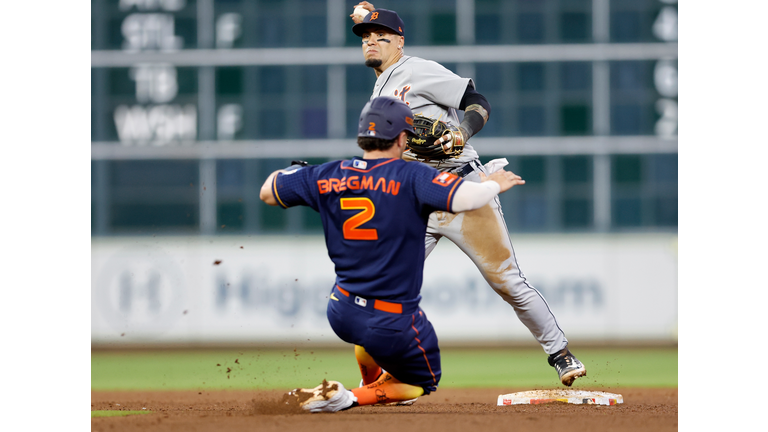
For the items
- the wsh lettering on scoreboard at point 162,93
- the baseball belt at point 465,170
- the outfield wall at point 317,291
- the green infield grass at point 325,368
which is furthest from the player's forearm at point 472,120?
the wsh lettering on scoreboard at point 162,93

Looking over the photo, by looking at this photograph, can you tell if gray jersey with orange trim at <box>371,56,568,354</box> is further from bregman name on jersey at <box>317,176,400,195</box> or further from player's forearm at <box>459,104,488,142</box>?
bregman name on jersey at <box>317,176,400,195</box>

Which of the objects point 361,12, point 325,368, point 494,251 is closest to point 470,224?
point 494,251

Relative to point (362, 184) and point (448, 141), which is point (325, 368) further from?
point (362, 184)

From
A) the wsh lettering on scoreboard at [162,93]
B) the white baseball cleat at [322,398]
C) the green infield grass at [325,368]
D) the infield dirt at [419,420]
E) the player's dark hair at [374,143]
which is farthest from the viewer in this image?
the wsh lettering on scoreboard at [162,93]

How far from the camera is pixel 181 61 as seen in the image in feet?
40.6

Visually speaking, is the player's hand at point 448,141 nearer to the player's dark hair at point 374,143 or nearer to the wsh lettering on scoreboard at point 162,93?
the player's dark hair at point 374,143

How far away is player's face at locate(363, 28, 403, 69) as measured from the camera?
14.5ft

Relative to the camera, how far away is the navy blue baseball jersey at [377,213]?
3.51 metres

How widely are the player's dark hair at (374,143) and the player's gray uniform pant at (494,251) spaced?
0.77 metres

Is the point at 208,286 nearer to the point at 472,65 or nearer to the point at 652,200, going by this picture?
the point at 472,65

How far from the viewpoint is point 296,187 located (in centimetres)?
368

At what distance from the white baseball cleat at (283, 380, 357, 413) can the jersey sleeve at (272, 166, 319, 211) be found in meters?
0.90

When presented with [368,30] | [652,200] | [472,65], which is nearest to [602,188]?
[652,200]

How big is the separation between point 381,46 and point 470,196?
1391 mm
